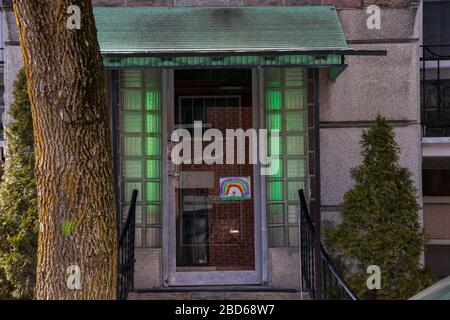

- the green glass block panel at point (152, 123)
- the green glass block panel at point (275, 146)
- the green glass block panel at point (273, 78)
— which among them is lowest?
the green glass block panel at point (275, 146)

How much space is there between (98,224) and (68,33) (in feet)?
4.52

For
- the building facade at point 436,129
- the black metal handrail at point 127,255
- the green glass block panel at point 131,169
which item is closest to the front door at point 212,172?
the green glass block panel at point 131,169

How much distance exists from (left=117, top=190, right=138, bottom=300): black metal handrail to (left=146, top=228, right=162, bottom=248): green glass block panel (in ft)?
1.06

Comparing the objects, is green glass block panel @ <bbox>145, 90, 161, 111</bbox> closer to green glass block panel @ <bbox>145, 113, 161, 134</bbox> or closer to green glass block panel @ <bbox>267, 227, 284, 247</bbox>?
green glass block panel @ <bbox>145, 113, 161, 134</bbox>

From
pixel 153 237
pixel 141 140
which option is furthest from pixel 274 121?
pixel 153 237

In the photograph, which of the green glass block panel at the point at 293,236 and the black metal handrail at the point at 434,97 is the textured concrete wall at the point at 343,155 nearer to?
the green glass block panel at the point at 293,236

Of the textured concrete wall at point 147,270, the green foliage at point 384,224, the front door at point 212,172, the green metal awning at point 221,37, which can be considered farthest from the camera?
the front door at point 212,172

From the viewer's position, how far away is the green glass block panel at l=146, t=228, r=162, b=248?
8.20 meters

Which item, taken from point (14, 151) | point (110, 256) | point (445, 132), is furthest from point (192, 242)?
point (445, 132)

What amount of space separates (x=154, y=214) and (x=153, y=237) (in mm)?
246

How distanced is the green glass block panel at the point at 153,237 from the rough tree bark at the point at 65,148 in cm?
262

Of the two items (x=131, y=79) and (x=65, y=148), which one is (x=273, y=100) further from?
(x=65, y=148)

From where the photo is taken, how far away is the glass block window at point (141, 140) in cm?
821
